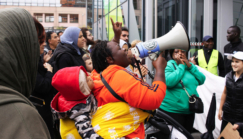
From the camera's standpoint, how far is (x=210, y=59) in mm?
4820

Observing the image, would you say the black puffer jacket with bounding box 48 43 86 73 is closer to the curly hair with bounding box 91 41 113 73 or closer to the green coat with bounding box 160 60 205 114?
the curly hair with bounding box 91 41 113 73

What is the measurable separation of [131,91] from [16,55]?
3.17 ft

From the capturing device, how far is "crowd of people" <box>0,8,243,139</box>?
2.23 feet

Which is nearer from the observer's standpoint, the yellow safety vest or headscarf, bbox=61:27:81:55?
headscarf, bbox=61:27:81:55

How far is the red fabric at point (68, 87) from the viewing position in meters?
1.57

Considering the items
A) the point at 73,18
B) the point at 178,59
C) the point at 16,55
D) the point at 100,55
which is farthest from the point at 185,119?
the point at 73,18

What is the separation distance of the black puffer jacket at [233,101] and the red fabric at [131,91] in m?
1.95

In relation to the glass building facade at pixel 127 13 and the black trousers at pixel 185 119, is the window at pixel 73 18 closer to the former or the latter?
the glass building facade at pixel 127 13

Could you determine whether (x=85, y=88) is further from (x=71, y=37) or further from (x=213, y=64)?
(x=213, y=64)

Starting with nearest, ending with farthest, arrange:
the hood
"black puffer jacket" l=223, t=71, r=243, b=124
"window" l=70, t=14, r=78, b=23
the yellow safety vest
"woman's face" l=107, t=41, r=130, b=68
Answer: the hood < "woman's face" l=107, t=41, r=130, b=68 < "black puffer jacket" l=223, t=71, r=243, b=124 < the yellow safety vest < "window" l=70, t=14, r=78, b=23

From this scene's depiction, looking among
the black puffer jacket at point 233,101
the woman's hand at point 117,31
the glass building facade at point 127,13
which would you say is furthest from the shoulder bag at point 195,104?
the glass building facade at point 127,13

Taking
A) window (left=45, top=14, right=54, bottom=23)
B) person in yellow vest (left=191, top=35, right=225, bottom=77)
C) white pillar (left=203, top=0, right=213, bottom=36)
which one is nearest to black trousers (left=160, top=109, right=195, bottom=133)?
person in yellow vest (left=191, top=35, right=225, bottom=77)

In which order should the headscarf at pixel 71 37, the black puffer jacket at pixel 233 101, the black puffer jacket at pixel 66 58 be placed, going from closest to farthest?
the black puffer jacket at pixel 66 58 → the black puffer jacket at pixel 233 101 → the headscarf at pixel 71 37

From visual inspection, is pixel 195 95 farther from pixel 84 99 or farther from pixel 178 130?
pixel 84 99
